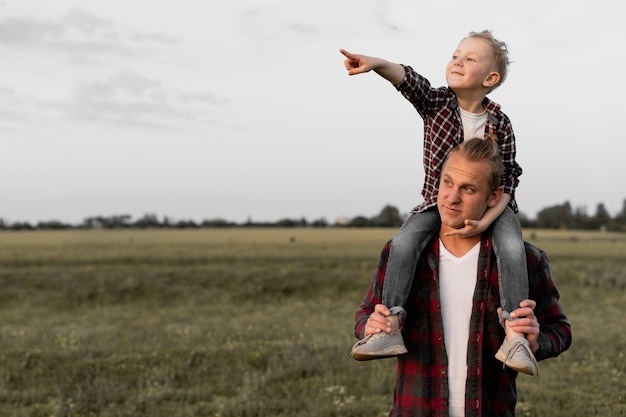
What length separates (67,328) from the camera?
16.6 m

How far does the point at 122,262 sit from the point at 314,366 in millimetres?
22876

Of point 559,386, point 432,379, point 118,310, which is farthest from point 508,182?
point 118,310

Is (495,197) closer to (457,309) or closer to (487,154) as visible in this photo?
(487,154)

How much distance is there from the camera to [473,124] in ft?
10.8

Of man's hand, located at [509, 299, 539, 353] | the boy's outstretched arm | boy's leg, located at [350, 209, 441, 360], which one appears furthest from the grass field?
the boy's outstretched arm

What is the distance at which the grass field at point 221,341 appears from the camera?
9.02m

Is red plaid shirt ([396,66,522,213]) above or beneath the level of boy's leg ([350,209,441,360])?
above

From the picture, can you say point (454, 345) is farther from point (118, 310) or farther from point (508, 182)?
point (118, 310)

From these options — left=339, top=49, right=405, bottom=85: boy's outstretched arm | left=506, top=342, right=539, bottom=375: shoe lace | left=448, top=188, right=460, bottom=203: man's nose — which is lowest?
left=506, top=342, right=539, bottom=375: shoe lace

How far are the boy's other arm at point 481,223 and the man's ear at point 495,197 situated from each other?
2cm

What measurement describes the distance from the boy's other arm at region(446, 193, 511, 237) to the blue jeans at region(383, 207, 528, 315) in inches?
2.3

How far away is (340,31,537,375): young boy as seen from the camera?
9.87 feet

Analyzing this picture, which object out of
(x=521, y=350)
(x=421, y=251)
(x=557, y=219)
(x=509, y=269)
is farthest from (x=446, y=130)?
(x=557, y=219)

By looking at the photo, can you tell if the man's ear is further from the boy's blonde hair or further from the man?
the boy's blonde hair
